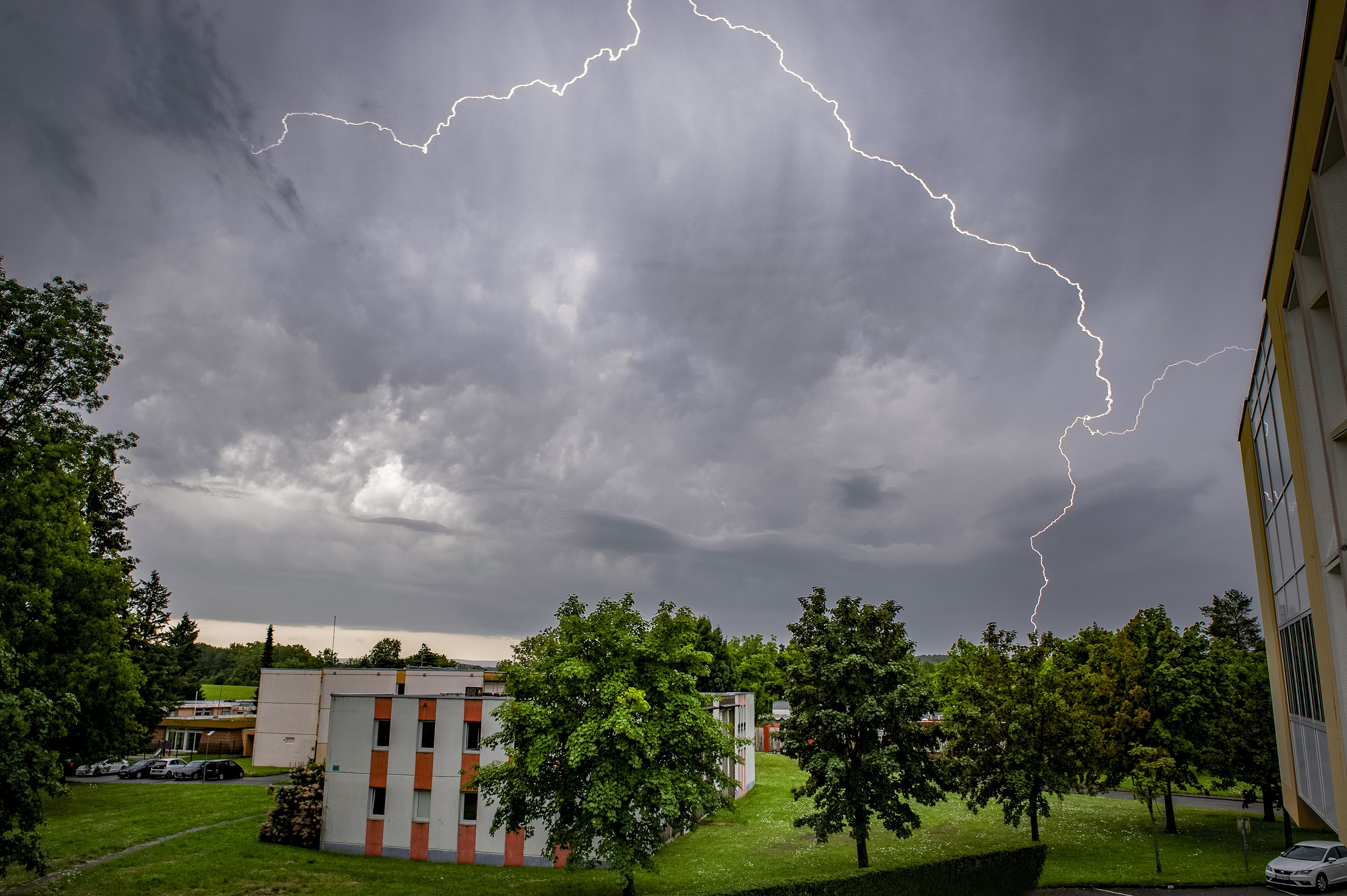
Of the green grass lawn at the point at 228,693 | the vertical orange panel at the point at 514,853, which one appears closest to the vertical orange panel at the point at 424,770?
the vertical orange panel at the point at 514,853

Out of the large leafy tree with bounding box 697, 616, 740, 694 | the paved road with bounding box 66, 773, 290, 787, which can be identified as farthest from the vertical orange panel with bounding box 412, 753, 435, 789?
the large leafy tree with bounding box 697, 616, 740, 694

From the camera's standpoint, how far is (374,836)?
117 ft

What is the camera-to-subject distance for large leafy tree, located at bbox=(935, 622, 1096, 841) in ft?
107

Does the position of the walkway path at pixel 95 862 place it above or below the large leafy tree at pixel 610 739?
below

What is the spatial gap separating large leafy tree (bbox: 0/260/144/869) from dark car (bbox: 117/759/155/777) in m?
18.6

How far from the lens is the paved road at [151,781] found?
2088 inches

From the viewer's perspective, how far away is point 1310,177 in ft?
41.3

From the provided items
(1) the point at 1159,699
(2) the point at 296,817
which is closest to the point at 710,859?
(2) the point at 296,817

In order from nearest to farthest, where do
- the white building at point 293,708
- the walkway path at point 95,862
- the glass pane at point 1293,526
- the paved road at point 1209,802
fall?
the glass pane at point 1293,526 < the walkway path at point 95,862 < the paved road at point 1209,802 < the white building at point 293,708

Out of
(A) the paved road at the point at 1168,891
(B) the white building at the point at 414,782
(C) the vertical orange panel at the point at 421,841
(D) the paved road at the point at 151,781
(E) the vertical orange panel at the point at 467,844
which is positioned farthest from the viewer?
(D) the paved road at the point at 151,781

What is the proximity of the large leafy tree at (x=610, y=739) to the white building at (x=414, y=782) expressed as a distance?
857cm

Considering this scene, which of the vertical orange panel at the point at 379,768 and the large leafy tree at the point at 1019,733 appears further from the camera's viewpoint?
the vertical orange panel at the point at 379,768

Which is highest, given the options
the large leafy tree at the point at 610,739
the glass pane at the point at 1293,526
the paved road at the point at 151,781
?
the glass pane at the point at 1293,526

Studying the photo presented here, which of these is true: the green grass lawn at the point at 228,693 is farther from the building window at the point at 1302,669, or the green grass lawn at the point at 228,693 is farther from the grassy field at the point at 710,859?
the building window at the point at 1302,669
